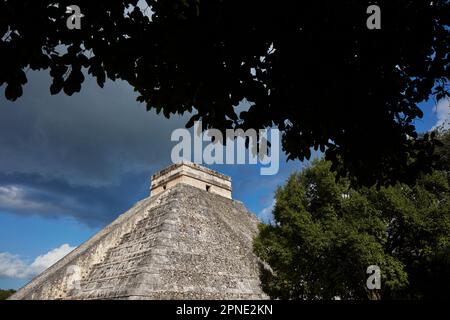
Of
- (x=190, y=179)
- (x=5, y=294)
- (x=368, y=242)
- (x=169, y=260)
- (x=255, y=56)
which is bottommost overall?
(x=5, y=294)

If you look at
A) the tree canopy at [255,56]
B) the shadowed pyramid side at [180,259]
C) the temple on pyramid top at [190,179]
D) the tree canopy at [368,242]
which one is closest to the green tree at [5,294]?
the temple on pyramid top at [190,179]

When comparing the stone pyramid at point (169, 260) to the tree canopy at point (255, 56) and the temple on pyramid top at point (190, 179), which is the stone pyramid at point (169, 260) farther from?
the tree canopy at point (255, 56)

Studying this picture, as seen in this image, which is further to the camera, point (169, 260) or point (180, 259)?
point (180, 259)

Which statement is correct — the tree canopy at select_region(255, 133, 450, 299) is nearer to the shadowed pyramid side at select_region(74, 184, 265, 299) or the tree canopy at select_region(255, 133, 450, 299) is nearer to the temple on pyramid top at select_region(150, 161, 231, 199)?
the shadowed pyramid side at select_region(74, 184, 265, 299)

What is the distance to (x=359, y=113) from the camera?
443 centimetres

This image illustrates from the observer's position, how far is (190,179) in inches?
1089

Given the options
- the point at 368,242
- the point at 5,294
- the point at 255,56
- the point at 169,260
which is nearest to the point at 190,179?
the point at 169,260

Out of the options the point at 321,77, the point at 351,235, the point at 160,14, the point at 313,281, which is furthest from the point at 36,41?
the point at 313,281

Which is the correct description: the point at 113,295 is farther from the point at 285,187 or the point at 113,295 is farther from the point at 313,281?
the point at 285,187

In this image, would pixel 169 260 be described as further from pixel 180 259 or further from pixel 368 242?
pixel 368 242

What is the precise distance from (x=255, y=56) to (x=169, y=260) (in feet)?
48.7

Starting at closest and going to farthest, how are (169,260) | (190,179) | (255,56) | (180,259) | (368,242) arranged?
(255,56), (368,242), (169,260), (180,259), (190,179)

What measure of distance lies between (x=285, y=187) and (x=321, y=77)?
1610cm

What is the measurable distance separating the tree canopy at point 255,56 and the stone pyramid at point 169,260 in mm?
12868
